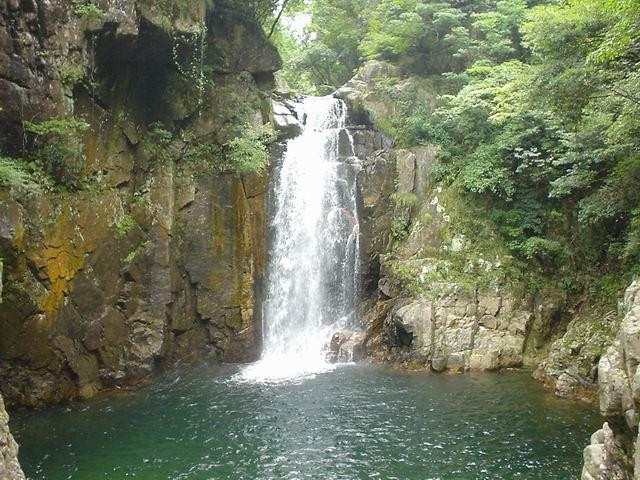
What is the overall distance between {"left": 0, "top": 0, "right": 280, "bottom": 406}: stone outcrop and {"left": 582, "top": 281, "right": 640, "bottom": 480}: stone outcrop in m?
12.5

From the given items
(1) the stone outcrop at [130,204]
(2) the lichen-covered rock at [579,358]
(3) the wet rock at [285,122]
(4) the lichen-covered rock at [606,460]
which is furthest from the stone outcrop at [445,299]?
(4) the lichen-covered rock at [606,460]

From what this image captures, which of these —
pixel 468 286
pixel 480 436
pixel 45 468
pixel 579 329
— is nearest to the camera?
pixel 45 468

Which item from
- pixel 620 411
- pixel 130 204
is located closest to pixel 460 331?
pixel 620 411

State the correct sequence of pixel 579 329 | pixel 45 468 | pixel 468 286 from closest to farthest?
1. pixel 45 468
2. pixel 579 329
3. pixel 468 286

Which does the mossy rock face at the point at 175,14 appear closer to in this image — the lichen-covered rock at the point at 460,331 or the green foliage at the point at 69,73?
the green foliage at the point at 69,73

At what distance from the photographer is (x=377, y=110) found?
23.2 m

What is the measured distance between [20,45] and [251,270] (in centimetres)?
1015

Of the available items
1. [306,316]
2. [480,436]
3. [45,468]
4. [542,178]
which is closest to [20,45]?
[45,468]

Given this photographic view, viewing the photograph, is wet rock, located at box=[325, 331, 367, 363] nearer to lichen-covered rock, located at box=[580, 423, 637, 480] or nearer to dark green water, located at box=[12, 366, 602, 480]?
dark green water, located at box=[12, 366, 602, 480]

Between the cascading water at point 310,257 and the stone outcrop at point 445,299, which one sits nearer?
the stone outcrop at point 445,299

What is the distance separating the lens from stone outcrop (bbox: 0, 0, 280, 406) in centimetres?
1311

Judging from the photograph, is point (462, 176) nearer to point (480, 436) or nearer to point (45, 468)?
point (480, 436)

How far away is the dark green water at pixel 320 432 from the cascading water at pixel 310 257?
4.15m

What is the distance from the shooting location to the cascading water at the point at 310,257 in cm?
1952
